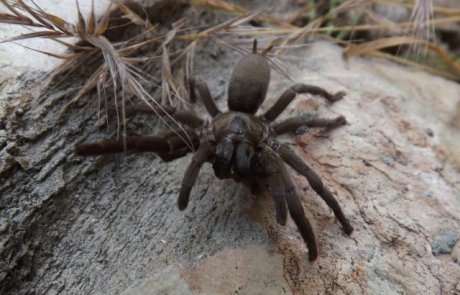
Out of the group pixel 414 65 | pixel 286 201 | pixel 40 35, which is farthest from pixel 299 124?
pixel 40 35

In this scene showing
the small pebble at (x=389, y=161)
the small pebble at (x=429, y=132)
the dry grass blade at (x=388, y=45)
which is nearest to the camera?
the small pebble at (x=389, y=161)

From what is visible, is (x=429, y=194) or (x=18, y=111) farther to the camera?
(x=429, y=194)

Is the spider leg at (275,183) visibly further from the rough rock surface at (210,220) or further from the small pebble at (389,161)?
the small pebble at (389,161)

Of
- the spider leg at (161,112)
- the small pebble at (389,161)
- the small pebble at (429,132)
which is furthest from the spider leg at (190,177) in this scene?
the small pebble at (429,132)

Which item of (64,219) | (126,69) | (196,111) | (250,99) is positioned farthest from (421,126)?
(64,219)

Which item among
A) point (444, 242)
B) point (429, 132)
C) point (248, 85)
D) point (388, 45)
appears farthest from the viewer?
point (388, 45)

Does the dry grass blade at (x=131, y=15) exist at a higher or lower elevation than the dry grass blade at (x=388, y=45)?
higher

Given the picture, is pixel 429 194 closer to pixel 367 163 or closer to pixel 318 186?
pixel 367 163
